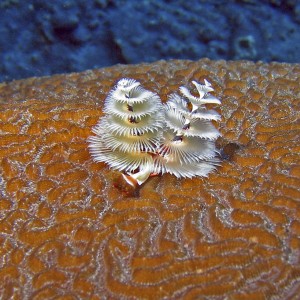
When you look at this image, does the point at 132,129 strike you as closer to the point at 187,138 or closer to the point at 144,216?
the point at 187,138

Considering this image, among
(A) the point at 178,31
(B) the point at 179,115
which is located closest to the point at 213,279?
(B) the point at 179,115

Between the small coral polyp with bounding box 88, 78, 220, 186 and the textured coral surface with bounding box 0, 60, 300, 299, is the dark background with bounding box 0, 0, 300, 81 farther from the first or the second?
the small coral polyp with bounding box 88, 78, 220, 186

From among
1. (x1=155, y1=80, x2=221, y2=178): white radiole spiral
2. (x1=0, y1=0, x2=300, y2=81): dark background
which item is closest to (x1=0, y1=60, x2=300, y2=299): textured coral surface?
(x1=155, y1=80, x2=221, y2=178): white radiole spiral

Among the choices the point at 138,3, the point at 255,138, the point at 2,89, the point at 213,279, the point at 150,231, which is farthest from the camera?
the point at 138,3

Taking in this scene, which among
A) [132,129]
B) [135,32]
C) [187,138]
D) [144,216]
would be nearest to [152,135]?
[132,129]

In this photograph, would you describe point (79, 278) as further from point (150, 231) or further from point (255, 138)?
point (255, 138)
